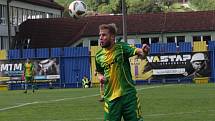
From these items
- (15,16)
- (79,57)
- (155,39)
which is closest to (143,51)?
(79,57)

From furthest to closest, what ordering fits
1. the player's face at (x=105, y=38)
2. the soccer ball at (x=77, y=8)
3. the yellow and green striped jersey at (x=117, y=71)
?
the soccer ball at (x=77, y=8)
the yellow and green striped jersey at (x=117, y=71)
the player's face at (x=105, y=38)

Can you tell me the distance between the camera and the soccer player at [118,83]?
Result: 9.17 meters

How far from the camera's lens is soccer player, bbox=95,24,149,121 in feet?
30.1

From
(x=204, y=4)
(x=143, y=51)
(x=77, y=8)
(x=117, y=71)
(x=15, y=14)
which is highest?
(x=204, y=4)

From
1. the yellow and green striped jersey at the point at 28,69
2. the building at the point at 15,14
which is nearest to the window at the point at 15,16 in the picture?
the building at the point at 15,14

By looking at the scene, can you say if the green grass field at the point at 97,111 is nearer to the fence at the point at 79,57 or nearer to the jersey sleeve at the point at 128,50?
the jersey sleeve at the point at 128,50

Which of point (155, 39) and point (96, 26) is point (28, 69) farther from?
point (96, 26)

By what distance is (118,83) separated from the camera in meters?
9.31

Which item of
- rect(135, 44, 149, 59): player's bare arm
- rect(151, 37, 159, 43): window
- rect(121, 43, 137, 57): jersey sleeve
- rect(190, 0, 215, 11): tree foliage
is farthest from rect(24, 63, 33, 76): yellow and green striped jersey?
rect(190, 0, 215, 11): tree foliage

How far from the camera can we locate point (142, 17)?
220ft

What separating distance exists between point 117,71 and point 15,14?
2156 inches

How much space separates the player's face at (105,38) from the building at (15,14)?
1966 inches

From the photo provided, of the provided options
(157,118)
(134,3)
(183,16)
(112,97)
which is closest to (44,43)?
(183,16)

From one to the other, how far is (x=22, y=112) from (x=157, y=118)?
5.42 m
